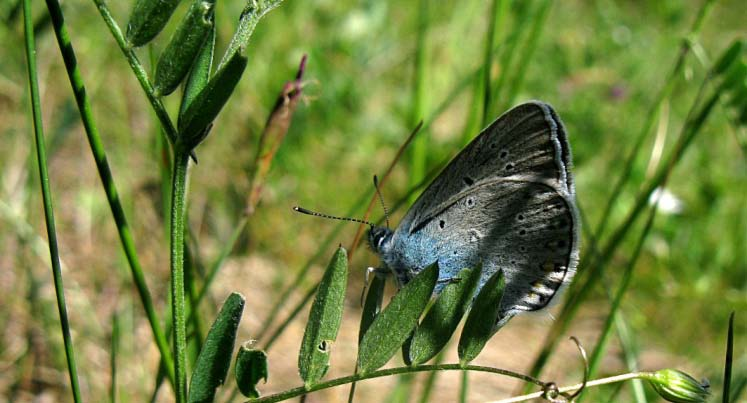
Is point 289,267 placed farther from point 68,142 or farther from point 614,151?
point 614,151

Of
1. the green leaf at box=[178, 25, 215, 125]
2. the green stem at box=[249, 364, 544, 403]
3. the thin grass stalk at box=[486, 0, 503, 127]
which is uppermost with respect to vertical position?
the thin grass stalk at box=[486, 0, 503, 127]

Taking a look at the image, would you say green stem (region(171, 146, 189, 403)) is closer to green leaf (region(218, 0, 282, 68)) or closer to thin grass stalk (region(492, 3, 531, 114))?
green leaf (region(218, 0, 282, 68))

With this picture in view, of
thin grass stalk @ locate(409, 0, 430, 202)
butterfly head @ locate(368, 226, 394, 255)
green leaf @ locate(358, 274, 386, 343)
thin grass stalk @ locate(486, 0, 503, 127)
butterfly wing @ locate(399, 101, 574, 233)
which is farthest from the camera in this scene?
thin grass stalk @ locate(409, 0, 430, 202)

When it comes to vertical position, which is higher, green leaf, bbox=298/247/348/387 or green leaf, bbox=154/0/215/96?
green leaf, bbox=154/0/215/96

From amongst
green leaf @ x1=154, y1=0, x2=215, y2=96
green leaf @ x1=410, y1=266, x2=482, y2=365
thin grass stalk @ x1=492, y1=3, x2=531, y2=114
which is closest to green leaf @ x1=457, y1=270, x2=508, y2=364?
green leaf @ x1=410, y1=266, x2=482, y2=365

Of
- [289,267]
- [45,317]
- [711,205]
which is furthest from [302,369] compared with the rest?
[711,205]

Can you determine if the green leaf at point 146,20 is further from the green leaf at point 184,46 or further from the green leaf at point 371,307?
the green leaf at point 371,307

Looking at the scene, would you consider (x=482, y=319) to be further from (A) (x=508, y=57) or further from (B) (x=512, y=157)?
(A) (x=508, y=57)

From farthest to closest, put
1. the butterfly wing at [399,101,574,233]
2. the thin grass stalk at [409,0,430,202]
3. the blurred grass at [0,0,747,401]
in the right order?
the blurred grass at [0,0,747,401] → the thin grass stalk at [409,0,430,202] → the butterfly wing at [399,101,574,233]
